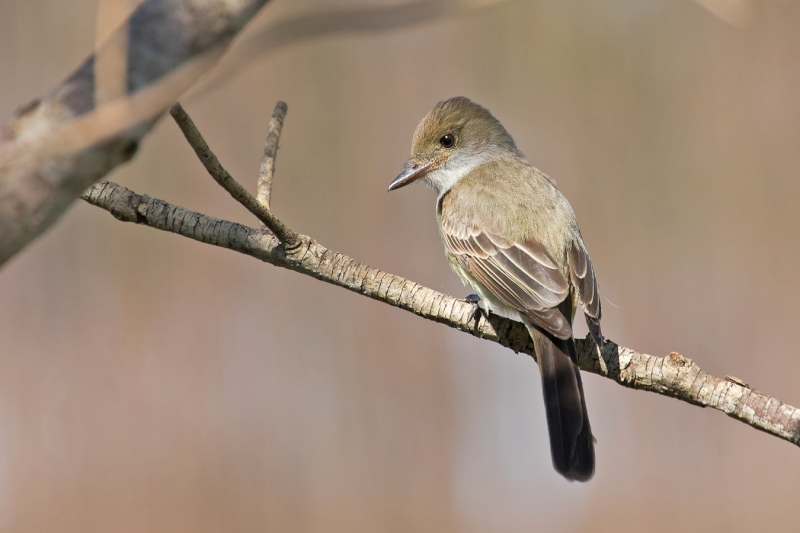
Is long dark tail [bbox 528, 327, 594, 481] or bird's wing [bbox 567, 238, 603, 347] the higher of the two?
bird's wing [bbox 567, 238, 603, 347]

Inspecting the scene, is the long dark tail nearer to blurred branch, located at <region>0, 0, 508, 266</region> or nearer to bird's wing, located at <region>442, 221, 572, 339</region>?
bird's wing, located at <region>442, 221, 572, 339</region>

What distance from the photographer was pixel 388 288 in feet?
8.63

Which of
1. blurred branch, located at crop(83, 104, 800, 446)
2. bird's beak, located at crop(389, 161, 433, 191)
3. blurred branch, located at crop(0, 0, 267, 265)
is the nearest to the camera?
blurred branch, located at crop(0, 0, 267, 265)

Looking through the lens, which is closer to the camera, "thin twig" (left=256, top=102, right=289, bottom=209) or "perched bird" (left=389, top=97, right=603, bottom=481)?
"thin twig" (left=256, top=102, right=289, bottom=209)

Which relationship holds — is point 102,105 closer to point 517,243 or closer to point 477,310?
point 477,310

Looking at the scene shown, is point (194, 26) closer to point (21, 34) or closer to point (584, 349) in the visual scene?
point (584, 349)

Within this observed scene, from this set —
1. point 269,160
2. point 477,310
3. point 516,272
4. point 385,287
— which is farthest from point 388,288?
point 516,272

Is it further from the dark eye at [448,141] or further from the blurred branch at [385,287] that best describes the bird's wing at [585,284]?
the dark eye at [448,141]

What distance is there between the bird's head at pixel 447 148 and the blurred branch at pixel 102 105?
3.10 meters

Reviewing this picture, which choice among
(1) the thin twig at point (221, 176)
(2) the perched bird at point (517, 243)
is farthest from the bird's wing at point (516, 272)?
(1) the thin twig at point (221, 176)

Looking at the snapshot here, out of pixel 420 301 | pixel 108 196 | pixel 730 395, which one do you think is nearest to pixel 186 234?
pixel 108 196

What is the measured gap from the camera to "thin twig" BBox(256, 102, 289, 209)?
2557 millimetres

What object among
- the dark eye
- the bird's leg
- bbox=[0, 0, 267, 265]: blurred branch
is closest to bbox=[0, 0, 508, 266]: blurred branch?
bbox=[0, 0, 267, 265]: blurred branch

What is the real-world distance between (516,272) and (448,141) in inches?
44.2
